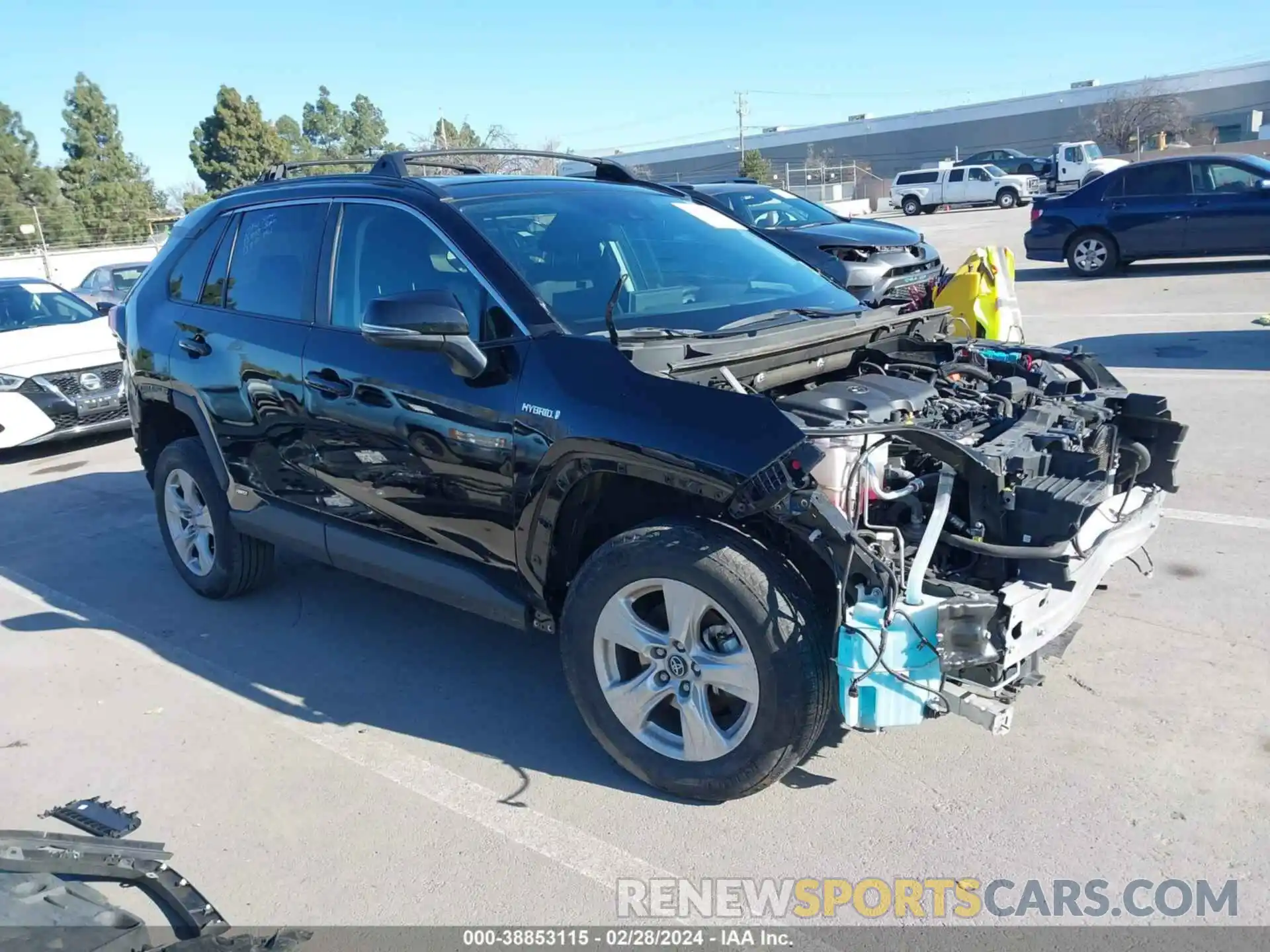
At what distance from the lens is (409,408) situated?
3.80m

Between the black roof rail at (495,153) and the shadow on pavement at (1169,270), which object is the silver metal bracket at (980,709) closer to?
the black roof rail at (495,153)

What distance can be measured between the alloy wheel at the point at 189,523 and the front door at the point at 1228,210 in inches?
551

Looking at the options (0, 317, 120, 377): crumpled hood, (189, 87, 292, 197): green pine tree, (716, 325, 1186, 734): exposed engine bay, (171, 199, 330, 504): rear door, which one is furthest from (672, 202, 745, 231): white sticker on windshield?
(189, 87, 292, 197): green pine tree

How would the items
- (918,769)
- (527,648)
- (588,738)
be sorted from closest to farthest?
(918,769) < (588,738) < (527,648)

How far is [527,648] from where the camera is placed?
4.55 meters

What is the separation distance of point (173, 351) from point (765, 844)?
3827 millimetres

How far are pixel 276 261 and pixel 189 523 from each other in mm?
1677

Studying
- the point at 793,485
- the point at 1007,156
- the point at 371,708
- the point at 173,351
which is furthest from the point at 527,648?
the point at 1007,156

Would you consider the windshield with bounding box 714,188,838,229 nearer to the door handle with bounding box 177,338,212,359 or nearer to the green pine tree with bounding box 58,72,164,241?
the door handle with bounding box 177,338,212,359

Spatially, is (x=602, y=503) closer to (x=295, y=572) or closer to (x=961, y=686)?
(x=961, y=686)

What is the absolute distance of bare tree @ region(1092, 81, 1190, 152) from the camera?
183 feet

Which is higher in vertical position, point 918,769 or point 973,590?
point 973,590

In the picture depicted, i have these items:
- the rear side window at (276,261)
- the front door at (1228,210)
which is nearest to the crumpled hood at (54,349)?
the rear side window at (276,261)

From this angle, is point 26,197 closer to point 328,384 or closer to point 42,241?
point 42,241
